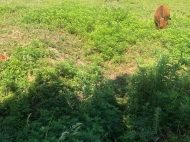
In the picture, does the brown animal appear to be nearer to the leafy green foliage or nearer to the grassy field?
the grassy field

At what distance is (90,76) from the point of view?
16.6ft

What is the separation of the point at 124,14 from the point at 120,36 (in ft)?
3.83

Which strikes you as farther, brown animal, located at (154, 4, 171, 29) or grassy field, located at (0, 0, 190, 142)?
brown animal, located at (154, 4, 171, 29)

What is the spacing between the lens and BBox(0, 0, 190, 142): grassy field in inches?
151

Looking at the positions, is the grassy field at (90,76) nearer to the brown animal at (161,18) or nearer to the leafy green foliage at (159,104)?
the leafy green foliage at (159,104)

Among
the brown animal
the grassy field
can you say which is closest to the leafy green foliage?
the grassy field

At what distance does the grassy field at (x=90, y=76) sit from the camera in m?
3.83

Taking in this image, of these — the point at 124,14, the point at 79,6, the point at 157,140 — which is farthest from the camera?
the point at 79,6

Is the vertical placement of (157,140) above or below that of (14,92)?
below

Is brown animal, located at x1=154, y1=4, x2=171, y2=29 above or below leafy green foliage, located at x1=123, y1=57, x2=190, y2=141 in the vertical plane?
above

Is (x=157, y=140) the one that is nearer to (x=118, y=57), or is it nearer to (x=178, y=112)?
(x=178, y=112)

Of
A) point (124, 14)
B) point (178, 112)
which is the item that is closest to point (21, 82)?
point (178, 112)

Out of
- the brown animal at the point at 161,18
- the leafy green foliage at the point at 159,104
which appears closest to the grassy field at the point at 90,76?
the leafy green foliage at the point at 159,104

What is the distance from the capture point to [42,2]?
9.20 metres
